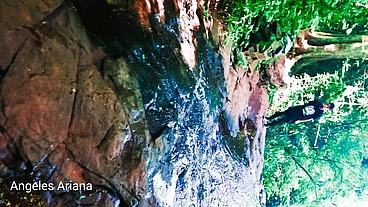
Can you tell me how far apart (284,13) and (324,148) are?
5.87m

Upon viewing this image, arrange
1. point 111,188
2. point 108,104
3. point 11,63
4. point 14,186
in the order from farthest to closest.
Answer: point 108,104 < point 111,188 < point 11,63 < point 14,186

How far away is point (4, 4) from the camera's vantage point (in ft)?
9.13

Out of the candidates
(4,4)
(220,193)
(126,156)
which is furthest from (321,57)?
(4,4)

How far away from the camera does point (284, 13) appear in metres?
6.22

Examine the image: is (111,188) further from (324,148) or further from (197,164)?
(324,148)

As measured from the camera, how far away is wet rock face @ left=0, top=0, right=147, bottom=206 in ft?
8.55

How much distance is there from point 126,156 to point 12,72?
1.10 meters

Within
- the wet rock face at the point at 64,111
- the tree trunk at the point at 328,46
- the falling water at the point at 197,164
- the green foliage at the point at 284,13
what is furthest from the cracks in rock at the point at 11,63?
the tree trunk at the point at 328,46

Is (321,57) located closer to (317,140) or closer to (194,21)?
(317,140)

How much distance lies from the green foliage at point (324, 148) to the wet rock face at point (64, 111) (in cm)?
607

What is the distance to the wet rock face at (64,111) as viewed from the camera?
2.61 m

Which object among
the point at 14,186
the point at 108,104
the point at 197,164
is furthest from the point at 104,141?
the point at 197,164

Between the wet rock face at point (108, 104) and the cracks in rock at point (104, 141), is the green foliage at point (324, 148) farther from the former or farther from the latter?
the cracks in rock at point (104, 141)

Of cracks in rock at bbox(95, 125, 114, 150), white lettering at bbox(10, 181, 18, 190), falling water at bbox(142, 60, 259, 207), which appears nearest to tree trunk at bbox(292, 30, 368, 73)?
falling water at bbox(142, 60, 259, 207)
